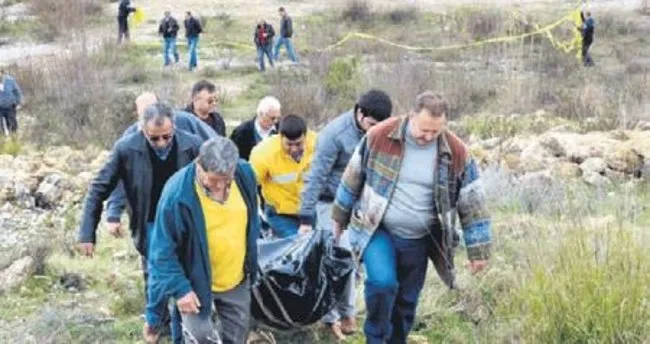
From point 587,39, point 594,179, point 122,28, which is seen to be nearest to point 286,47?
point 122,28

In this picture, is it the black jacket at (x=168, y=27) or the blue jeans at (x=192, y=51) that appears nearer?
the black jacket at (x=168, y=27)

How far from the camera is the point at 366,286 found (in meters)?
5.39

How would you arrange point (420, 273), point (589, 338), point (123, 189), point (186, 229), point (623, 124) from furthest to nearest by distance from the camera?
point (623, 124)
point (123, 189)
point (420, 273)
point (589, 338)
point (186, 229)

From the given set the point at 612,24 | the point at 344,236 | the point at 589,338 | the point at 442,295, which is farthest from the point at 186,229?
the point at 612,24

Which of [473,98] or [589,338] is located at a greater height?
[589,338]

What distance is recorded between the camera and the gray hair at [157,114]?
5363 mm

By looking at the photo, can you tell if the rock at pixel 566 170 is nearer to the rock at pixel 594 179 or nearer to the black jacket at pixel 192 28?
the rock at pixel 594 179

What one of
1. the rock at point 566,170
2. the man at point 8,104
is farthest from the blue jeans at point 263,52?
the rock at point 566,170

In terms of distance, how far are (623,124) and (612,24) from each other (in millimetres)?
15176

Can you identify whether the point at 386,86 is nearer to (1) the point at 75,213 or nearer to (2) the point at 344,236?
(1) the point at 75,213

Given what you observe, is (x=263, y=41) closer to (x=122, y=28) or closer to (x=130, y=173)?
(x=122, y=28)

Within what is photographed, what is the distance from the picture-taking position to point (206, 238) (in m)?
4.81

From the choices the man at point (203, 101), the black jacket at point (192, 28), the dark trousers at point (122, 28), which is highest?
the man at point (203, 101)

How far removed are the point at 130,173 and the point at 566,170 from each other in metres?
7.05
